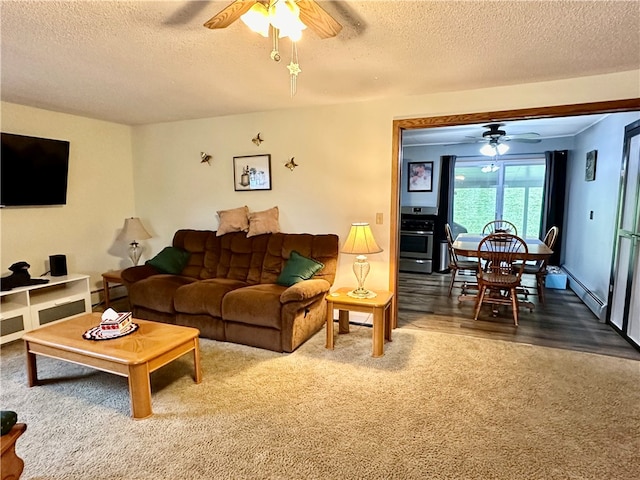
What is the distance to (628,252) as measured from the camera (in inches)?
133

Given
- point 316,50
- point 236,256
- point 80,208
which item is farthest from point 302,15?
point 80,208

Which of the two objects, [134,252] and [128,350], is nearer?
[128,350]

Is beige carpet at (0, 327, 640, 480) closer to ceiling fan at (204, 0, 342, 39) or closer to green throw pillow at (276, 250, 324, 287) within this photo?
green throw pillow at (276, 250, 324, 287)

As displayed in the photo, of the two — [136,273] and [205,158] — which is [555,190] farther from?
[136,273]

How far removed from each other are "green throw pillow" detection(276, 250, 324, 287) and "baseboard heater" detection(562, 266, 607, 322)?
300 cm

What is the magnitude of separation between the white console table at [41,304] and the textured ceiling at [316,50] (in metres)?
1.77

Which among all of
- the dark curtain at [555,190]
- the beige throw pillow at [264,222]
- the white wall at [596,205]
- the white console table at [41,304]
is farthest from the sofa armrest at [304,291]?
the dark curtain at [555,190]

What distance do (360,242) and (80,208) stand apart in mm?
3353

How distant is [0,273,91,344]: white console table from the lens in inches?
128

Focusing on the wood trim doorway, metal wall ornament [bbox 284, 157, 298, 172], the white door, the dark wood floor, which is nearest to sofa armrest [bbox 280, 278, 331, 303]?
the wood trim doorway

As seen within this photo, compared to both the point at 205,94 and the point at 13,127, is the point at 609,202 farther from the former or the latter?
the point at 13,127

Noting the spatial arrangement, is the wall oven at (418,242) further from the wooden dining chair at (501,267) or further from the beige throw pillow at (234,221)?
the beige throw pillow at (234,221)

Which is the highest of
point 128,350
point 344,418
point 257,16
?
point 257,16

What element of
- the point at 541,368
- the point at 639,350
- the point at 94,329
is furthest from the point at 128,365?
the point at 639,350
